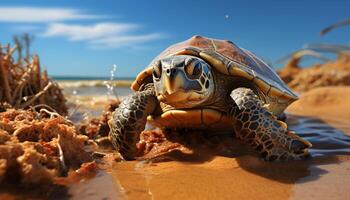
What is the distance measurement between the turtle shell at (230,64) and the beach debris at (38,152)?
1.18m

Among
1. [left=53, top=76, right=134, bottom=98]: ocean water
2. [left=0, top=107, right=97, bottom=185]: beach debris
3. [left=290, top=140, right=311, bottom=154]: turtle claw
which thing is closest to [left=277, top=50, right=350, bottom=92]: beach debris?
[left=53, top=76, right=134, bottom=98]: ocean water

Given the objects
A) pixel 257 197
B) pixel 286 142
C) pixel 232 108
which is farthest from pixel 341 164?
pixel 257 197

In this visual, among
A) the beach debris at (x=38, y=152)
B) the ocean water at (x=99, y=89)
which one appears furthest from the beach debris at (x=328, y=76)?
the beach debris at (x=38, y=152)

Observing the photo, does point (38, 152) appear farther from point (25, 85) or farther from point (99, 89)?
point (99, 89)

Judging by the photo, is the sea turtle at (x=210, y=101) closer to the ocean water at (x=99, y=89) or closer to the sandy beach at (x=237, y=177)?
the sandy beach at (x=237, y=177)

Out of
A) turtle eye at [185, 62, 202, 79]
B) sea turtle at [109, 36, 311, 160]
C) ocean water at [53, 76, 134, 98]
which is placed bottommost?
ocean water at [53, 76, 134, 98]

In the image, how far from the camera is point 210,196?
1.78 metres

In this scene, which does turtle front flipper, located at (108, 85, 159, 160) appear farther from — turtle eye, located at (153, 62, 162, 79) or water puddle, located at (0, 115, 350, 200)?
turtle eye, located at (153, 62, 162, 79)

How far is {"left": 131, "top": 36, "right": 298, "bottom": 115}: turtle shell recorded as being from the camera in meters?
2.96

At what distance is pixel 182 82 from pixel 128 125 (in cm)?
60

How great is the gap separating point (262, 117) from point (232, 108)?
26 centimetres

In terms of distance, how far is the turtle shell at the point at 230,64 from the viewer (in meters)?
2.96

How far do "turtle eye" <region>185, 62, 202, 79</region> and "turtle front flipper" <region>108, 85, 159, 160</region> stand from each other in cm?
51

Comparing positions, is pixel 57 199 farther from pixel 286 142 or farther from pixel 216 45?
pixel 216 45
